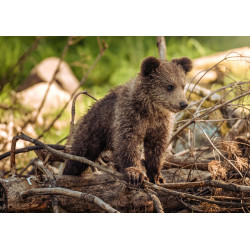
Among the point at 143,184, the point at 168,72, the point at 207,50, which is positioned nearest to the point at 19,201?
the point at 143,184

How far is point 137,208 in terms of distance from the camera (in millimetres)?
3402

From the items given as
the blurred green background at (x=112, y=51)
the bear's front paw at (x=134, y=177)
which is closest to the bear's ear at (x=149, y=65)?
the bear's front paw at (x=134, y=177)

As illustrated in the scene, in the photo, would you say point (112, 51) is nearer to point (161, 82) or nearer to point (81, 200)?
point (161, 82)

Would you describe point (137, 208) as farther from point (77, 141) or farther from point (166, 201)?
point (77, 141)

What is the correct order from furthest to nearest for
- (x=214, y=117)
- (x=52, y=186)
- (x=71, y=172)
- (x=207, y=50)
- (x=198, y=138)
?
(x=207, y=50)
(x=198, y=138)
(x=214, y=117)
(x=71, y=172)
(x=52, y=186)

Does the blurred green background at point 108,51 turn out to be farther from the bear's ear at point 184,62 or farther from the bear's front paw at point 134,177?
the bear's front paw at point 134,177

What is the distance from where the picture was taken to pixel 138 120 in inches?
133

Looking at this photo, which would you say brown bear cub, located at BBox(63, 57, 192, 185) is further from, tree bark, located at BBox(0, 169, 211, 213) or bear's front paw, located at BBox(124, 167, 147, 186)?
tree bark, located at BBox(0, 169, 211, 213)

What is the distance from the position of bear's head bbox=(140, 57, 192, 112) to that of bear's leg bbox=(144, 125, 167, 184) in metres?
0.27

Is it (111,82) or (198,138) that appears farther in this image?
(111,82)
